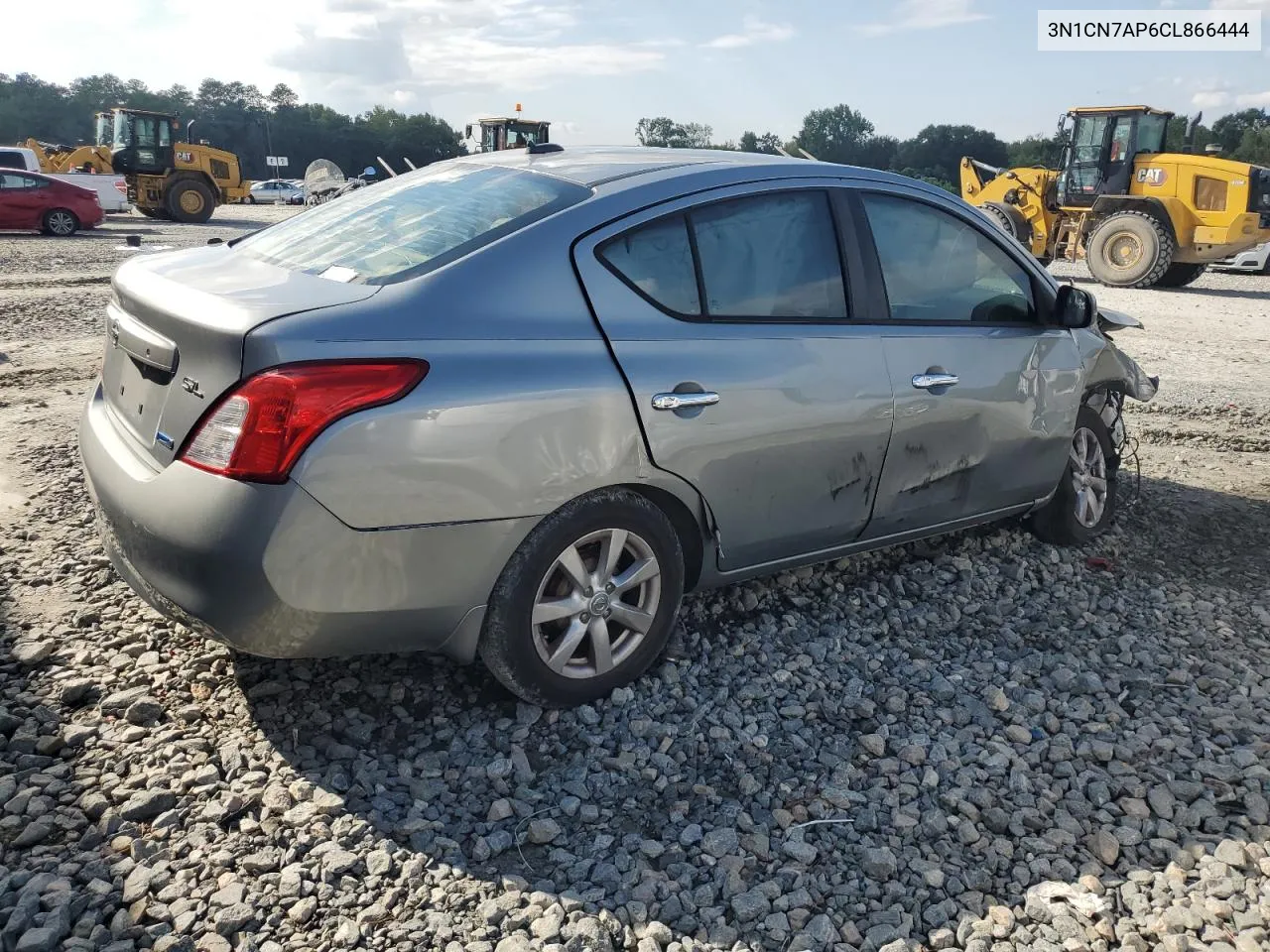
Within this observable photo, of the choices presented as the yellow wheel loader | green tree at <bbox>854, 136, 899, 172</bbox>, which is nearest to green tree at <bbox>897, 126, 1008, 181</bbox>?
green tree at <bbox>854, 136, 899, 172</bbox>

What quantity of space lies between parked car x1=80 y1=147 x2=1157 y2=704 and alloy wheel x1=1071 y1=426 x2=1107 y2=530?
69cm

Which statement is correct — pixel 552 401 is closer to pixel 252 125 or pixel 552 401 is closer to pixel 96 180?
pixel 96 180

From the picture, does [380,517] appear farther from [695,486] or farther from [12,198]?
[12,198]

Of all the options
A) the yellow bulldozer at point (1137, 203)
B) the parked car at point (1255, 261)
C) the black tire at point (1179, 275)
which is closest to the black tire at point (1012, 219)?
the yellow bulldozer at point (1137, 203)

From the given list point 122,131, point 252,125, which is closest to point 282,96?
point 252,125

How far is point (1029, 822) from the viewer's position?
2.77 metres

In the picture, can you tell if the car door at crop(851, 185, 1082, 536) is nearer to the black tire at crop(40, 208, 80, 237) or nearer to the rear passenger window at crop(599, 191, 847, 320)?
the rear passenger window at crop(599, 191, 847, 320)

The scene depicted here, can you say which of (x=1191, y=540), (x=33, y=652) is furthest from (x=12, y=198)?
(x=1191, y=540)

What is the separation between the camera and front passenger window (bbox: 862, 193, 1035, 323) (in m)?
3.75

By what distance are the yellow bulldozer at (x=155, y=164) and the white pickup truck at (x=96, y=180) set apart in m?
1.05

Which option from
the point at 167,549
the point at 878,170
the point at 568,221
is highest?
the point at 878,170

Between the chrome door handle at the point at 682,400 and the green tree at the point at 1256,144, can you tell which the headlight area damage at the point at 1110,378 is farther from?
the green tree at the point at 1256,144

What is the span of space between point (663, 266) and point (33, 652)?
2406 millimetres

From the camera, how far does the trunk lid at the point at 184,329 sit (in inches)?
102
